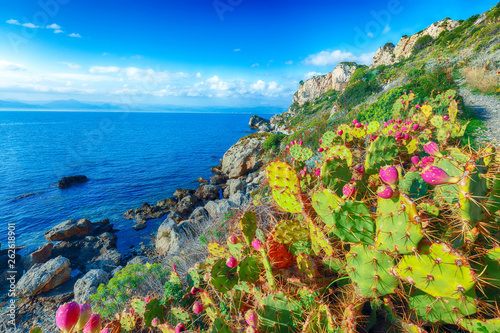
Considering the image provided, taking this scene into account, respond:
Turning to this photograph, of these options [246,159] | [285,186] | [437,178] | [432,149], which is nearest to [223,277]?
[285,186]

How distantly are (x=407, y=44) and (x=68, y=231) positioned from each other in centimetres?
5302

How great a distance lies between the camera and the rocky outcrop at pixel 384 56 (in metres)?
41.4

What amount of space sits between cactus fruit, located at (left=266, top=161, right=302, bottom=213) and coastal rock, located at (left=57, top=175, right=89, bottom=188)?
25.7 meters

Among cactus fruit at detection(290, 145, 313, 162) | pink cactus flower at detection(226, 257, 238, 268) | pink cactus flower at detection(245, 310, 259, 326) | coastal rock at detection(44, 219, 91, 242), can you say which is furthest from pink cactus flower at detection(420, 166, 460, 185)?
coastal rock at detection(44, 219, 91, 242)

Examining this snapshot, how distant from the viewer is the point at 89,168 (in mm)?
26984

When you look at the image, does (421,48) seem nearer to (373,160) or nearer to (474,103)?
(474,103)

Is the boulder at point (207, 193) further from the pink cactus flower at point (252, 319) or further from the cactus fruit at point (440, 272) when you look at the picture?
the cactus fruit at point (440, 272)

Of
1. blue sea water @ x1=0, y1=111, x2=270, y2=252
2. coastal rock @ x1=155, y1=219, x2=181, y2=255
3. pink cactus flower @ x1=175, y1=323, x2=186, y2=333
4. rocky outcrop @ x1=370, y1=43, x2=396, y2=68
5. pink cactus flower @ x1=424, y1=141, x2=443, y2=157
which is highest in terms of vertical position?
rocky outcrop @ x1=370, y1=43, x2=396, y2=68

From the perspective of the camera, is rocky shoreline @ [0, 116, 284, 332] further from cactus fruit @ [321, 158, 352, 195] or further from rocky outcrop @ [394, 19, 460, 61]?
rocky outcrop @ [394, 19, 460, 61]

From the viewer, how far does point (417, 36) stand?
122 feet

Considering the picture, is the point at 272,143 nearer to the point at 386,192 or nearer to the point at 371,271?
the point at 371,271

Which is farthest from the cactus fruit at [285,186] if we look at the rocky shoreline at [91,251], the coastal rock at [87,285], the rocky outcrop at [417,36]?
the rocky outcrop at [417,36]

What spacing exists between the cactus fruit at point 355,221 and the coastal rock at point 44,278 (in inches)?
469

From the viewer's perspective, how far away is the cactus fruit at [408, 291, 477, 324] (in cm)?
140
